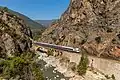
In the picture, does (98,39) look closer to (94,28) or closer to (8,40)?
(94,28)

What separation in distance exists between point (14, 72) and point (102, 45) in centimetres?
3161

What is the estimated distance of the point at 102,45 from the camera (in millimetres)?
69562

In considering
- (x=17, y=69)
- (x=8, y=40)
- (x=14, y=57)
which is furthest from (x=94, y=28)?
(x=17, y=69)

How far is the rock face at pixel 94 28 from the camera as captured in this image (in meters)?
67.6

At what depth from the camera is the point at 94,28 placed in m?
79.6

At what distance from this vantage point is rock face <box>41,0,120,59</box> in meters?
67.6

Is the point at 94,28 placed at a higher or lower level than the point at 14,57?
higher

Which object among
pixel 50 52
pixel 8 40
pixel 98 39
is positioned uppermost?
pixel 8 40

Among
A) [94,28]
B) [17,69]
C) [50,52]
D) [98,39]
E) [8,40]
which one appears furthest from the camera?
[50,52]

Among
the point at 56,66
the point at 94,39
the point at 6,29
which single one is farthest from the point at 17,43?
the point at 94,39

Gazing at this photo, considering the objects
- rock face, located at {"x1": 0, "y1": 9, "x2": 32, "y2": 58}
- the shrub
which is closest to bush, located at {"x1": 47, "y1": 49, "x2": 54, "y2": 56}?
rock face, located at {"x1": 0, "y1": 9, "x2": 32, "y2": 58}

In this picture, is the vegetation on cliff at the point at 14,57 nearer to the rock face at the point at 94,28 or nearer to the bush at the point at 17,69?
the bush at the point at 17,69

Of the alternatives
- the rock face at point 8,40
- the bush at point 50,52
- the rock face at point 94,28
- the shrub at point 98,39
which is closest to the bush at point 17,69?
the rock face at point 8,40

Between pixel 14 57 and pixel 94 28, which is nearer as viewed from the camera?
pixel 14 57
